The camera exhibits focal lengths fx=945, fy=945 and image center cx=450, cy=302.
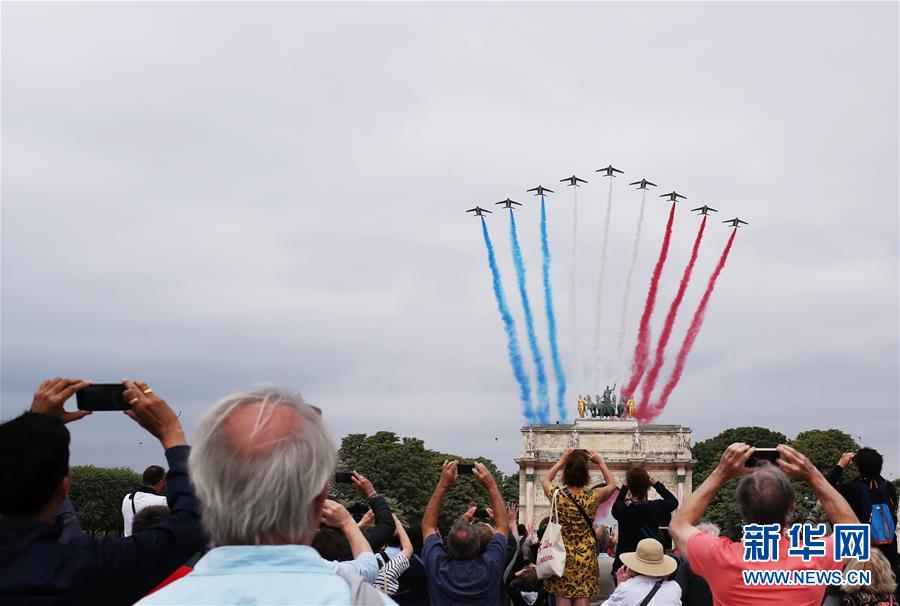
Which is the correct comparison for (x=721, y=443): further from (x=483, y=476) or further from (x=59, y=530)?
(x=59, y=530)

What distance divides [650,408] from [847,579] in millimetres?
81911

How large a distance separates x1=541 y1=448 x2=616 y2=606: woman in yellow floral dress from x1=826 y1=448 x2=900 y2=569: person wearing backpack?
287cm

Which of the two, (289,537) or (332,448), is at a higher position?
(332,448)

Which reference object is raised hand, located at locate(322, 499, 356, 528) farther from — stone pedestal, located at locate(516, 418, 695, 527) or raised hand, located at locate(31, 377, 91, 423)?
stone pedestal, located at locate(516, 418, 695, 527)

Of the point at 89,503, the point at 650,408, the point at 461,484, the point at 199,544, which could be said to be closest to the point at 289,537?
the point at 199,544

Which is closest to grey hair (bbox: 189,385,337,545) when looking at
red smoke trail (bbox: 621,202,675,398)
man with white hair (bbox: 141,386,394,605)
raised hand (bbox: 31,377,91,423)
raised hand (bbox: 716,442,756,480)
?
man with white hair (bbox: 141,386,394,605)

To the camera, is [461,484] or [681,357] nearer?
[681,357]

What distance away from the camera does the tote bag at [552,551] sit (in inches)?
423

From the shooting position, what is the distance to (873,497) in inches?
448

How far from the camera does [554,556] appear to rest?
1077 centimetres

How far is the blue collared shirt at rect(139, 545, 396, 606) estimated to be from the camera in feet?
10.2

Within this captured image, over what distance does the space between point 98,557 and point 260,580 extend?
1447 millimetres

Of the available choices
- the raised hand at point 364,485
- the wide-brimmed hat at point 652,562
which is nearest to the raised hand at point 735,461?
the raised hand at point 364,485

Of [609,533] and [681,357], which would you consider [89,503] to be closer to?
[681,357]
